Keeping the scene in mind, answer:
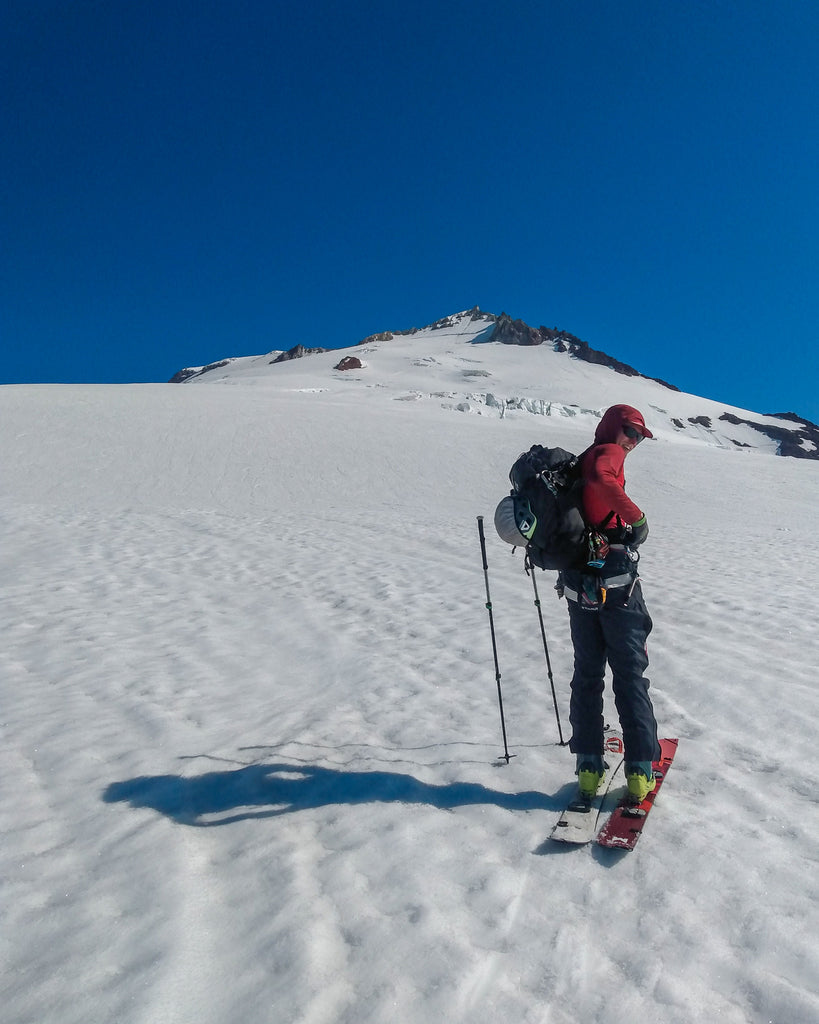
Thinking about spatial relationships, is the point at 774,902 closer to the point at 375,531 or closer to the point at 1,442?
the point at 375,531

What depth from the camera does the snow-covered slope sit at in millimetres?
55469

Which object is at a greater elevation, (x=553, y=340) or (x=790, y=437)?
(x=553, y=340)

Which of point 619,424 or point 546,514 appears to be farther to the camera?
point 619,424

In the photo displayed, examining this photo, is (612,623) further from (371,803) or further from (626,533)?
(371,803)

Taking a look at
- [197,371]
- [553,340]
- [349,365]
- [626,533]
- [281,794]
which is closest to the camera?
[626,533]

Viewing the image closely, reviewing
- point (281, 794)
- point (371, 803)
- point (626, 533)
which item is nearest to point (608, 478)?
point (626, 533)

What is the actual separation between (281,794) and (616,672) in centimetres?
226

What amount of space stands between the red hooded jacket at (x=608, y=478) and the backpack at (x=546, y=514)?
8 cm

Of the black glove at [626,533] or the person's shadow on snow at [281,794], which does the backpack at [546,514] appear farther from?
the person's shadow on snow at [281,794]

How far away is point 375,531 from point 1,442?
17.3 meters

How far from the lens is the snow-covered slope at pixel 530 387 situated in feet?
182

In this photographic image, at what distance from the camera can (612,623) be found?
395cm

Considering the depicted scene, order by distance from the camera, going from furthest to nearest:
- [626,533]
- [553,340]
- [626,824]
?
[553,340] → [626,533] → [626,824]

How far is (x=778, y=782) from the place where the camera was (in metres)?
4.12
